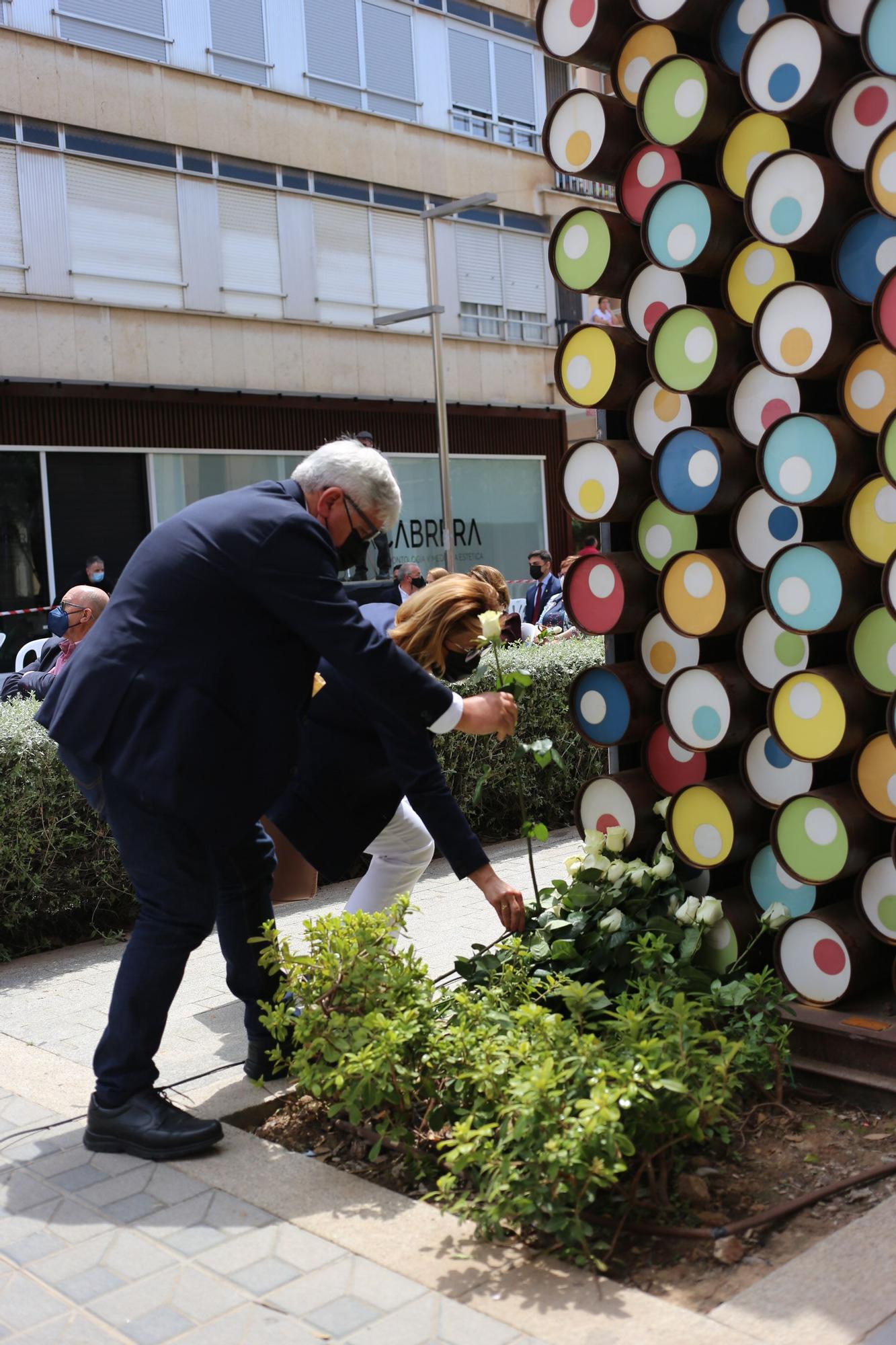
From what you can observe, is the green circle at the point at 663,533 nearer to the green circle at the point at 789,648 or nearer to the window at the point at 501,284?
the green circle at the point at 789,648

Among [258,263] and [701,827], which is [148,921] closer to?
[701,827]

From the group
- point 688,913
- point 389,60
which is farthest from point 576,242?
point 389,60

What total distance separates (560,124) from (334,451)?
1484mm

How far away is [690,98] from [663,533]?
1314mm

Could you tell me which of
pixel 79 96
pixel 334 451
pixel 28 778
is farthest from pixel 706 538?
pixel 79 96

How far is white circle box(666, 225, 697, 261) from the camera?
4004mm

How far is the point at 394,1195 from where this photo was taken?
10.8ft

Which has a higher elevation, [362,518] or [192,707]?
[362,518]

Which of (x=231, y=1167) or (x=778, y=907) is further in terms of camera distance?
(x=778, y=907)

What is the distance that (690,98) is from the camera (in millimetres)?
3980

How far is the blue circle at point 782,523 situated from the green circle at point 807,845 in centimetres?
77

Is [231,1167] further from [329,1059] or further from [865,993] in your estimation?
[865,993]

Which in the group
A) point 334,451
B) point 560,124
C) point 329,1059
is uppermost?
point 560,124

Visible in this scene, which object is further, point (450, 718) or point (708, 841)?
point (708, 841)
